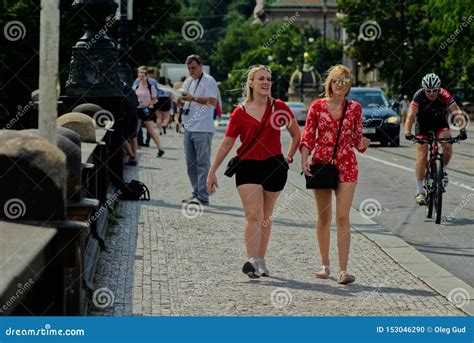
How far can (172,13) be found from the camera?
58.8 meters

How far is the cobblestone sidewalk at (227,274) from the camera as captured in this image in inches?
323

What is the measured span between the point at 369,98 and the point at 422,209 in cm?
2090

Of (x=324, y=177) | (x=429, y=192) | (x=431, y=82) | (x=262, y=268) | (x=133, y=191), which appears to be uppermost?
(x=431, y=82)

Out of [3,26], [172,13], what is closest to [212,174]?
[3,26]

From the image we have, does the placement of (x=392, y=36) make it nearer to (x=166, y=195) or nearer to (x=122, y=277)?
(x=166, y=195)

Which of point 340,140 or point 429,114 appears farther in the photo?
point 429,114

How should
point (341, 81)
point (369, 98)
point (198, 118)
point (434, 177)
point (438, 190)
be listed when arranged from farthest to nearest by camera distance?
point (369, 98), point (198, 118), point (434, 177), point (438, 190), point (341, 81)

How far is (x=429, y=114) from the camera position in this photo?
49.8ft

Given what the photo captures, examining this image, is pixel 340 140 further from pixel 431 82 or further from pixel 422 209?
pixel 422 209

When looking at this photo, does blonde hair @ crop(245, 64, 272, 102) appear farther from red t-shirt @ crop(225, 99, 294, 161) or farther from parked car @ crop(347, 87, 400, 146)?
parked car @ crop(347, 87, 400, 146)

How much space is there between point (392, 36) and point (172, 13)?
93.4 ft

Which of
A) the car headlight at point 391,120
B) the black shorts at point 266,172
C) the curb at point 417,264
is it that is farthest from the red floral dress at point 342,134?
the car headlight at point 391,120

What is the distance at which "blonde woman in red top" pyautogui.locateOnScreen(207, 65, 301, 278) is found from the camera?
9.84 meters

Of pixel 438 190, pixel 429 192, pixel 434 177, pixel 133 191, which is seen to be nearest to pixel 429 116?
pixel 434 177
